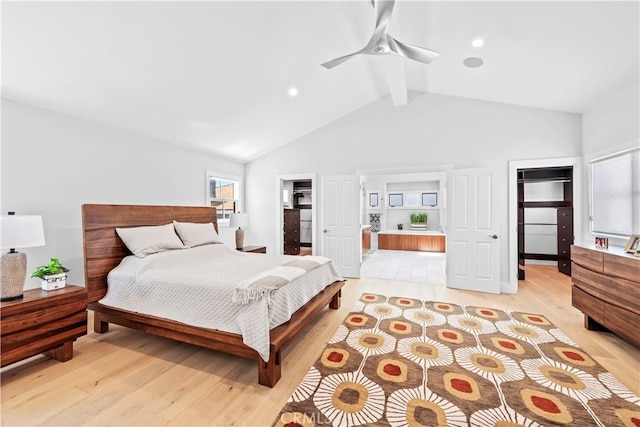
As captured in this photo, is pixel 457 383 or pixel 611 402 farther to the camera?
pixel 457 383

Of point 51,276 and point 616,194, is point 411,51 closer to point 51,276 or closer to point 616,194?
point 616,194

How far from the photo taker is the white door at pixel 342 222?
16.5 feet

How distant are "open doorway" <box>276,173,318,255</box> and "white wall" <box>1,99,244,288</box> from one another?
2.28 meters

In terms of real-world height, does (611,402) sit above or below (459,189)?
below

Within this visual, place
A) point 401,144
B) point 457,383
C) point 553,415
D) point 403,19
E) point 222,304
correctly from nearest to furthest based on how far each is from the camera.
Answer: point 553,415, point 457,383, point 222,304, point 403,19, point 401,144

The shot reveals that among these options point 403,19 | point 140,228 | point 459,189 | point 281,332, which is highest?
point 403,19

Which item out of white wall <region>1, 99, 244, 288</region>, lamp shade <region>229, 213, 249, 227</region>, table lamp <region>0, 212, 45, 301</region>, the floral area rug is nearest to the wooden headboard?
white wall <region>1, 99, 244, 288</region>

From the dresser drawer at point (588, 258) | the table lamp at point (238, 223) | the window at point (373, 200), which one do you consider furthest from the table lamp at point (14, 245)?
the window at point (373, 200)

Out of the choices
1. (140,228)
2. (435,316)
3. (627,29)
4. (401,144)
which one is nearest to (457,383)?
(435,316)

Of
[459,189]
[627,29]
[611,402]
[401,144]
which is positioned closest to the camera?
[611,402]

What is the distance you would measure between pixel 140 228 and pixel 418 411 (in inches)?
129

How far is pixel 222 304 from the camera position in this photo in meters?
2.13

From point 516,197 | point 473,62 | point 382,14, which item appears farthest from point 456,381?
point 473,62

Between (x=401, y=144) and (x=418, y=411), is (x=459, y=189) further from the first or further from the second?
(x=418, y=411)
